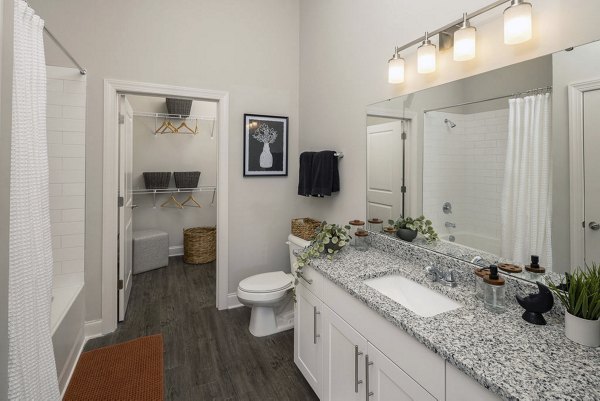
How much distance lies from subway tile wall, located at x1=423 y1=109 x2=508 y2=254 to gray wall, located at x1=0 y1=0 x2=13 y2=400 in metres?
1.79

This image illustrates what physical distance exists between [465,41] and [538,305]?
1.13 metres

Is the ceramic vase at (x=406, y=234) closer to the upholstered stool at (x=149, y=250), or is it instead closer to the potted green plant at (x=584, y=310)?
the potted green plant at (x=584, y=310)

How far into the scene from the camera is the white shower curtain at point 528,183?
118 centimetres

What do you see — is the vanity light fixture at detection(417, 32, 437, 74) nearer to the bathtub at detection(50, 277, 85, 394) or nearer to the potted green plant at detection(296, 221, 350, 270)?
the potted green plant at detection(296, 221, 350, 270)

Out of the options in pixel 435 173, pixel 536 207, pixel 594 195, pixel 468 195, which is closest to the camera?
pixel 594 195

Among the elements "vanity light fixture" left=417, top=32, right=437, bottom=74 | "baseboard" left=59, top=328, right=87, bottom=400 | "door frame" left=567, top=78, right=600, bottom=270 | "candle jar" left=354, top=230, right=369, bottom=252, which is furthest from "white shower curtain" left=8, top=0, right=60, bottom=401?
"door frame" left=567, top=78, right=600, bottom=270

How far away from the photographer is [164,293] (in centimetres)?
325

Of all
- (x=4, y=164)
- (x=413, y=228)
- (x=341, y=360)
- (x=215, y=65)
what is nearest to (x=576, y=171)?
(x=413, y=228)

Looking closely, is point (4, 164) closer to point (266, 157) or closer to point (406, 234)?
point (406, 234)

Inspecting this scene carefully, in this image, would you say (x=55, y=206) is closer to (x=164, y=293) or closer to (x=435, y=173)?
(x=164, y=293)

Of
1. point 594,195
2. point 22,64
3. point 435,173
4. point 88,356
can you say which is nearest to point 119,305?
point 88,356

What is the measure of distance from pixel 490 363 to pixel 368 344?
19.9 inches

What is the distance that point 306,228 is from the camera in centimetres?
258

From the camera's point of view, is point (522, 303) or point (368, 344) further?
point (368, 344)
